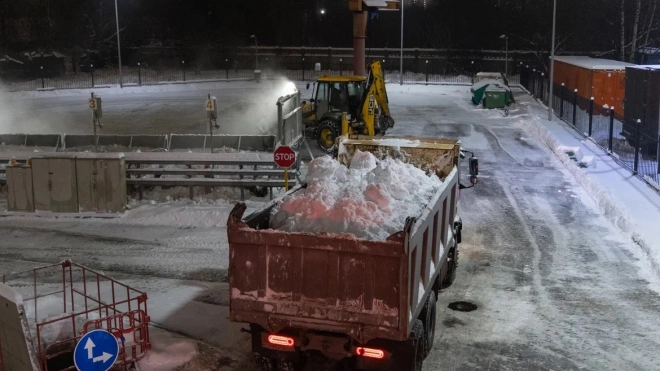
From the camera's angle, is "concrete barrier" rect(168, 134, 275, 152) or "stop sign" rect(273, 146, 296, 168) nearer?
"stop sign" rect(273, 146, 296, 168)

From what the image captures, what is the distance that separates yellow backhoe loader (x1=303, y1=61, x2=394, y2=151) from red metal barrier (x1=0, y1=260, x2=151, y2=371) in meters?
13.8

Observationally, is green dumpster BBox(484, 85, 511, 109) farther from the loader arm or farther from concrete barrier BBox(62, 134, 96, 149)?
concrete barrier BBox(62, 134, 96, 149)

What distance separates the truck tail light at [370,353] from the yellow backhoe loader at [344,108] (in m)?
17.3

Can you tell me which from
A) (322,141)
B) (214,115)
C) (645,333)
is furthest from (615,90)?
(645,333)

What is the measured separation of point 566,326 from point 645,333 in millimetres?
1010

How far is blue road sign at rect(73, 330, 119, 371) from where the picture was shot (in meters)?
6.09

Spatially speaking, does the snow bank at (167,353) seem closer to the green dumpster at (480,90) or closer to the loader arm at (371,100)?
the loader arm at (371,100)

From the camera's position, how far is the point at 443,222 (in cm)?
966

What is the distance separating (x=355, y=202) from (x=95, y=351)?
310 centimetres

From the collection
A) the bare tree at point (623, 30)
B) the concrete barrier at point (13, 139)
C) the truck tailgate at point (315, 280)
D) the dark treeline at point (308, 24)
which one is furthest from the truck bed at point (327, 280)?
the dark treeline at point (308, 24)

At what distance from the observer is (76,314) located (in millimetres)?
7801

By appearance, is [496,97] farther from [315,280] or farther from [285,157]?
[315,280]

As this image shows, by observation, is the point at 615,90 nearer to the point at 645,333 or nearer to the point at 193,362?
the point at 645,333

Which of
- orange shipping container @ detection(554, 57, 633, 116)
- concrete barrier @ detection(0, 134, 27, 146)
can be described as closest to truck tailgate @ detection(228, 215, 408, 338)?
concrete barrier @ detection(0, 134, 27, 146)
